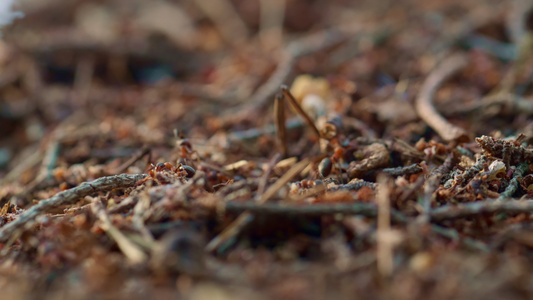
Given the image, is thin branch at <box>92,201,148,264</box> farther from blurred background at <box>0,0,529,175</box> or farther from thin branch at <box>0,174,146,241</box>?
blurred background at <box>0,0,529,175</box>

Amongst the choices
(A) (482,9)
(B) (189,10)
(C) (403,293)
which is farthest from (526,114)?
(B) (189,10)

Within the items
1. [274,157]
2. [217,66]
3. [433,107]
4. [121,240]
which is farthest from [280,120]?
[217,66]

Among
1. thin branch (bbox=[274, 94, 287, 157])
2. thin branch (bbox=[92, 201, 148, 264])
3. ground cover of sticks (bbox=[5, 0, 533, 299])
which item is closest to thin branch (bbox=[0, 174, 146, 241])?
ground cover of sticks (bbox=[5, 0, 533, 299])

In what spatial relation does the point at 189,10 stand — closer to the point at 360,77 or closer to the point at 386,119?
the point at 360,77

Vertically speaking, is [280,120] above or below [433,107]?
above

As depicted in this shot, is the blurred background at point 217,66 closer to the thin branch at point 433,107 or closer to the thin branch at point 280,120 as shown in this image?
the thin branch at point 433,107

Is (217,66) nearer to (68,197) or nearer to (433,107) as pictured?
(433,107)
